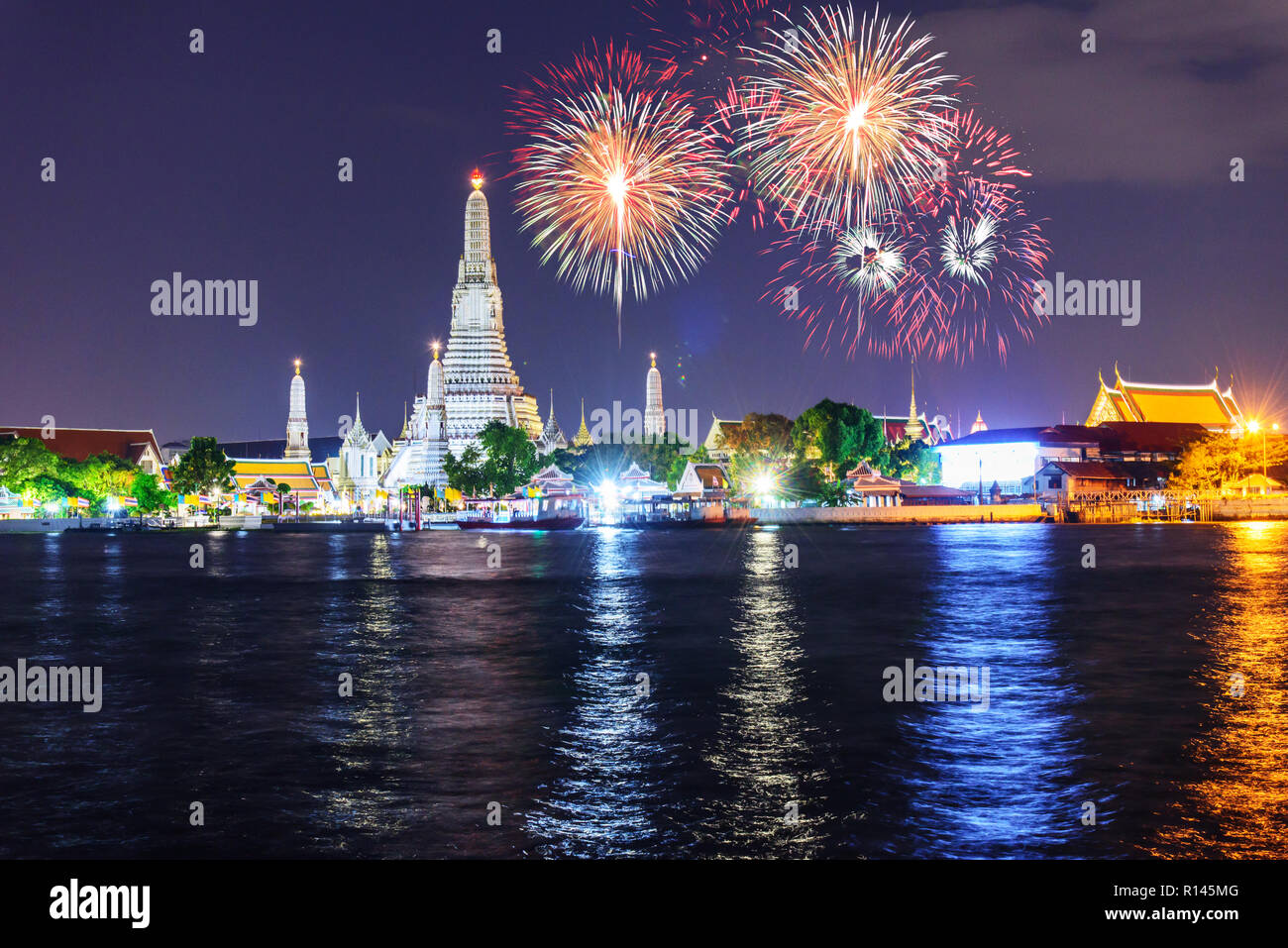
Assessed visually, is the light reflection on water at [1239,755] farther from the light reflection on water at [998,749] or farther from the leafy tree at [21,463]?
the leafy tree at [21,463]

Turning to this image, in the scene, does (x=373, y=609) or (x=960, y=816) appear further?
(x=373, y=609)

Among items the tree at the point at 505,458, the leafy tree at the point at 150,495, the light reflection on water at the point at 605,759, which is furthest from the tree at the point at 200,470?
the light reflection on water at the point at 605,759

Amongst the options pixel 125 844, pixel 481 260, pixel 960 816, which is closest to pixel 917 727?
pixel 960 816

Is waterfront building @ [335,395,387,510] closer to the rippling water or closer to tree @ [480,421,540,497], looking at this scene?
tree @ [480,421,540,497]

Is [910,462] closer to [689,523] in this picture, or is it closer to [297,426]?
[689,523]

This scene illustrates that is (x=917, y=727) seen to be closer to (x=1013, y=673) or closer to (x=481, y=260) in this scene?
(x=1013, y=673)

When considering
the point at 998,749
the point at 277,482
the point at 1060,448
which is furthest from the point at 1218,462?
the point at 277,482
